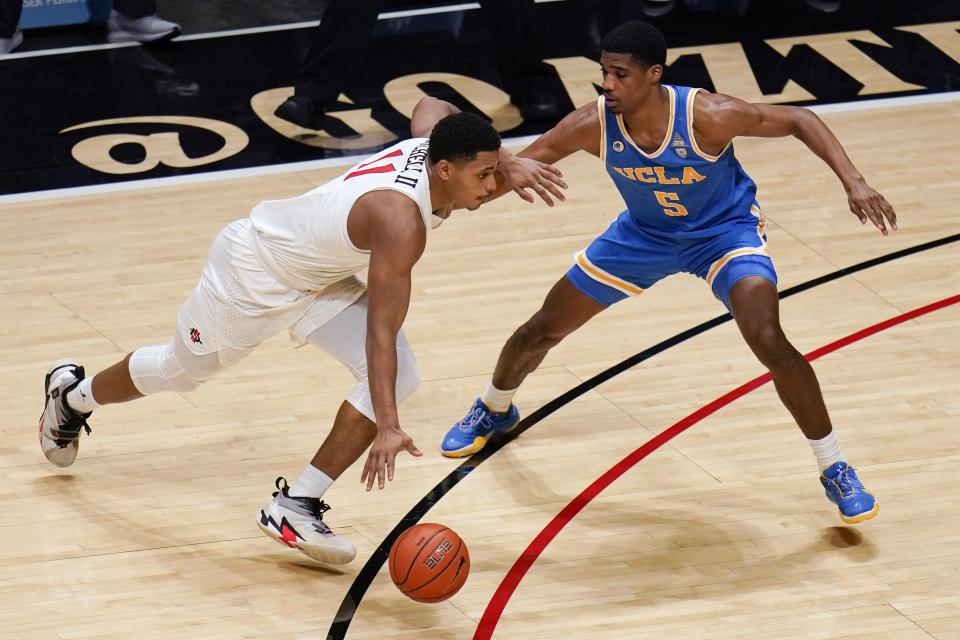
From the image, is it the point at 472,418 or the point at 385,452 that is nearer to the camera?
the point at 385,452

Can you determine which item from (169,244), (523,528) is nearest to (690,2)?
(169,244)

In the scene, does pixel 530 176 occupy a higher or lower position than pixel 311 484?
higher

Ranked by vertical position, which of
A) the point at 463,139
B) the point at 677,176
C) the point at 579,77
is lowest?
the point at 579,77

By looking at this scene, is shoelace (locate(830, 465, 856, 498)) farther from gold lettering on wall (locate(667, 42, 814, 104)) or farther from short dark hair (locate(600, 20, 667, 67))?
gold lettering on wall (locate(667, 42, 814, 104))

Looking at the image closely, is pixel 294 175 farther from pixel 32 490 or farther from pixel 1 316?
pixel 32 490

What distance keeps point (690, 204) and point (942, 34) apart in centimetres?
642

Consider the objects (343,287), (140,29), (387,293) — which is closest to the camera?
(387,293)

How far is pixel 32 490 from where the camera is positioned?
225 inches

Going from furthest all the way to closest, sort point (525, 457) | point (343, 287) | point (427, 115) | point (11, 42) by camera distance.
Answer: point (11, 42), point (525, 457), point (427, 115), point (343, 287)

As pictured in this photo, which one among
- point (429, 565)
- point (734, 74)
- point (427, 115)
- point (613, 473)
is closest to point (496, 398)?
point (613, 473)

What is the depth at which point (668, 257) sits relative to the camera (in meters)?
5.55

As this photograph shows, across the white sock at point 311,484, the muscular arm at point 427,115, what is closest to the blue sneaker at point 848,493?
the white sock at point 311,484

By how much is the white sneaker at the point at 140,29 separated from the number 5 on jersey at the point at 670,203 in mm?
6515

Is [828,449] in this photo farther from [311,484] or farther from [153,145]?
[153,145]
